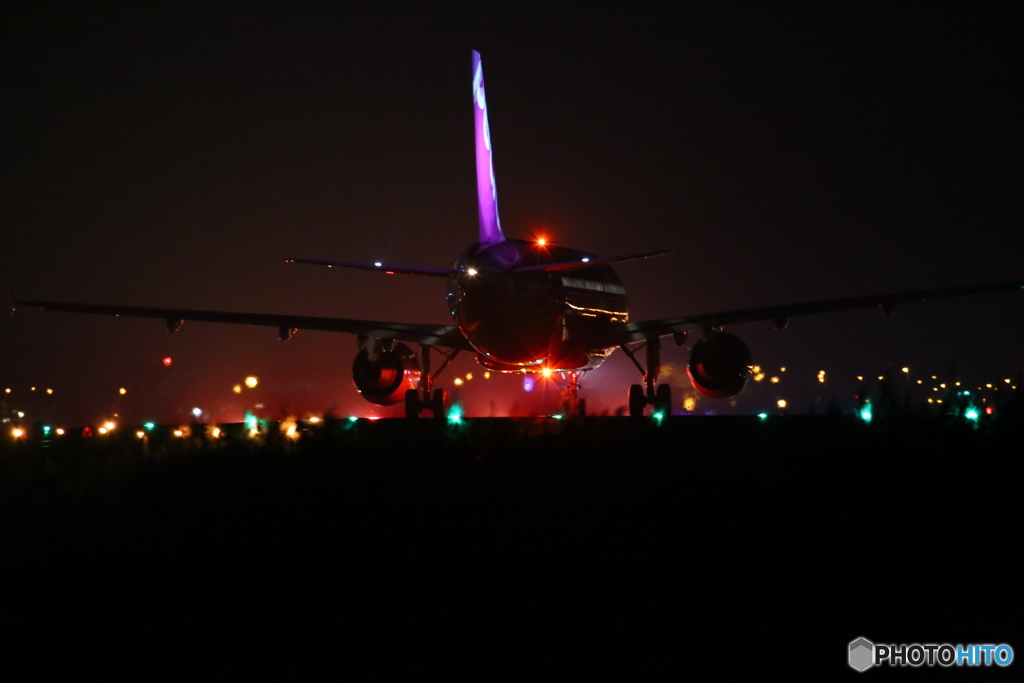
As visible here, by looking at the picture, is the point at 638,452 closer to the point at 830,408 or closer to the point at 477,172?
the point at 830,408

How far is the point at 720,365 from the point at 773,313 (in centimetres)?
246

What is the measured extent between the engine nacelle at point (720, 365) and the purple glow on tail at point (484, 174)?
7247 millimetres

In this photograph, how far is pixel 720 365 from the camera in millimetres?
33531

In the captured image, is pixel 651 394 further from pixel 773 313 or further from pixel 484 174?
pixel 484 174

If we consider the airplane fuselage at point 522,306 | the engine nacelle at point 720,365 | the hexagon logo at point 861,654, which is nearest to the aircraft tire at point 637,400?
the engine nacelle at point 720,365

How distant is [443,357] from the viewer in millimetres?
35312

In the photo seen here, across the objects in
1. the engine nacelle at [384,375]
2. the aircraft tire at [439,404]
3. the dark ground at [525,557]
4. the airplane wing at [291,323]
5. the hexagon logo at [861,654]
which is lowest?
the hexagon logo at [861,654]

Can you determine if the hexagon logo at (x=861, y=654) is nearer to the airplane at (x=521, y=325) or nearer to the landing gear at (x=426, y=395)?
the airplane at (x=521, y=325)

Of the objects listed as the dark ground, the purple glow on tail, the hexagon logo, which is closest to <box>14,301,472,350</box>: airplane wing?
the purple glow on tail

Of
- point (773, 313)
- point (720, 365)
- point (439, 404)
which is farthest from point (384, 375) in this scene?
point (773, 313)

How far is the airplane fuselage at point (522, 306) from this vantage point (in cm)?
2958

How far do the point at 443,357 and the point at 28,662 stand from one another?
26.1m

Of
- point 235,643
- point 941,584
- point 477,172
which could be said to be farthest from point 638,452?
point 477,172

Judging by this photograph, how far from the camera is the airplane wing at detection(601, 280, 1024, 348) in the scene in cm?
3155
